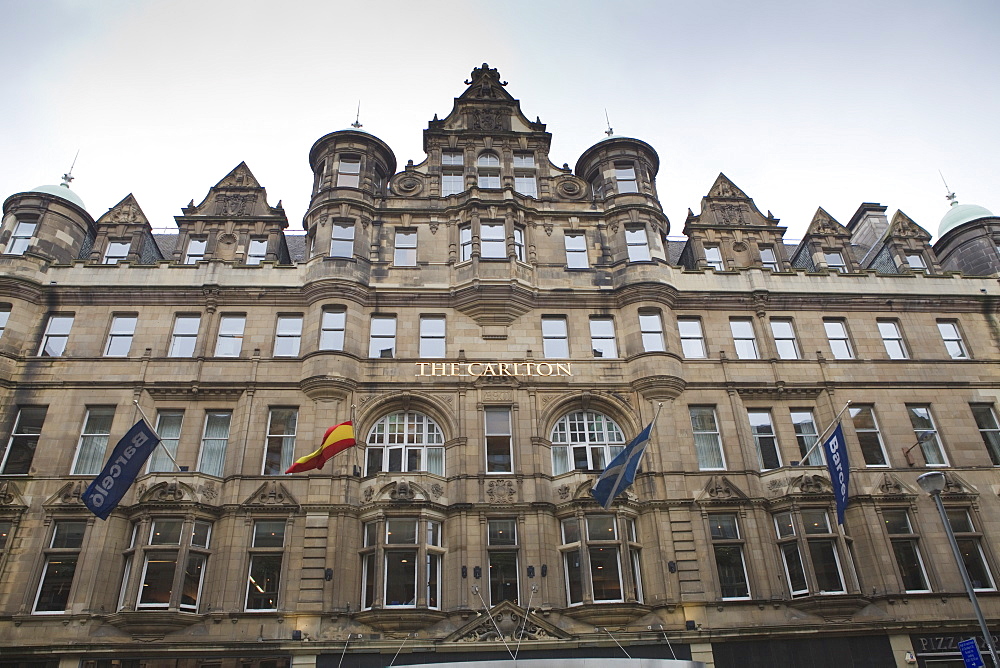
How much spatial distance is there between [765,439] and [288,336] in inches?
744


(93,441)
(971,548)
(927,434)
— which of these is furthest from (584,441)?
(93,441)

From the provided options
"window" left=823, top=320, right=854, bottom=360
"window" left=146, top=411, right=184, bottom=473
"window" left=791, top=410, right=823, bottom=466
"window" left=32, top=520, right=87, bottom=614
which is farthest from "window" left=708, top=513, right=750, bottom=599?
"window" left=32, top=520, right=87, bottom=614

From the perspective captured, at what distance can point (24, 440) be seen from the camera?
25.1 metres

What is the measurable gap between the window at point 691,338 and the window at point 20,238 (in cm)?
2758

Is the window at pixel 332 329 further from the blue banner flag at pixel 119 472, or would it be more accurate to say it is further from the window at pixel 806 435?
the window at pixel 806 435

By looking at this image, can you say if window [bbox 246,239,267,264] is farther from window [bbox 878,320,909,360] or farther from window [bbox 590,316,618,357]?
window [bbox 878,320,909,360]

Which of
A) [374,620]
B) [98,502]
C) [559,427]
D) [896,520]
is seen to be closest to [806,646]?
[896,520]

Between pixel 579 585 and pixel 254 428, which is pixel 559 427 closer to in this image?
pixel 579 585

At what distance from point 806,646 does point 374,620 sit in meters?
13.8

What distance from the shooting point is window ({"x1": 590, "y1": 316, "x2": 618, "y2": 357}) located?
28125 millimetres

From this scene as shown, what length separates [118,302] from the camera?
28.2 m

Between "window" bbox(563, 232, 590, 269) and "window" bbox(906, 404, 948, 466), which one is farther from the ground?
"window" bbox(563, 232, 590, 269)

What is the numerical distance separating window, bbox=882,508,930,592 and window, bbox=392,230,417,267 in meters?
20.5

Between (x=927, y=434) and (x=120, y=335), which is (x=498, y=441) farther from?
(x=927, y=434)
